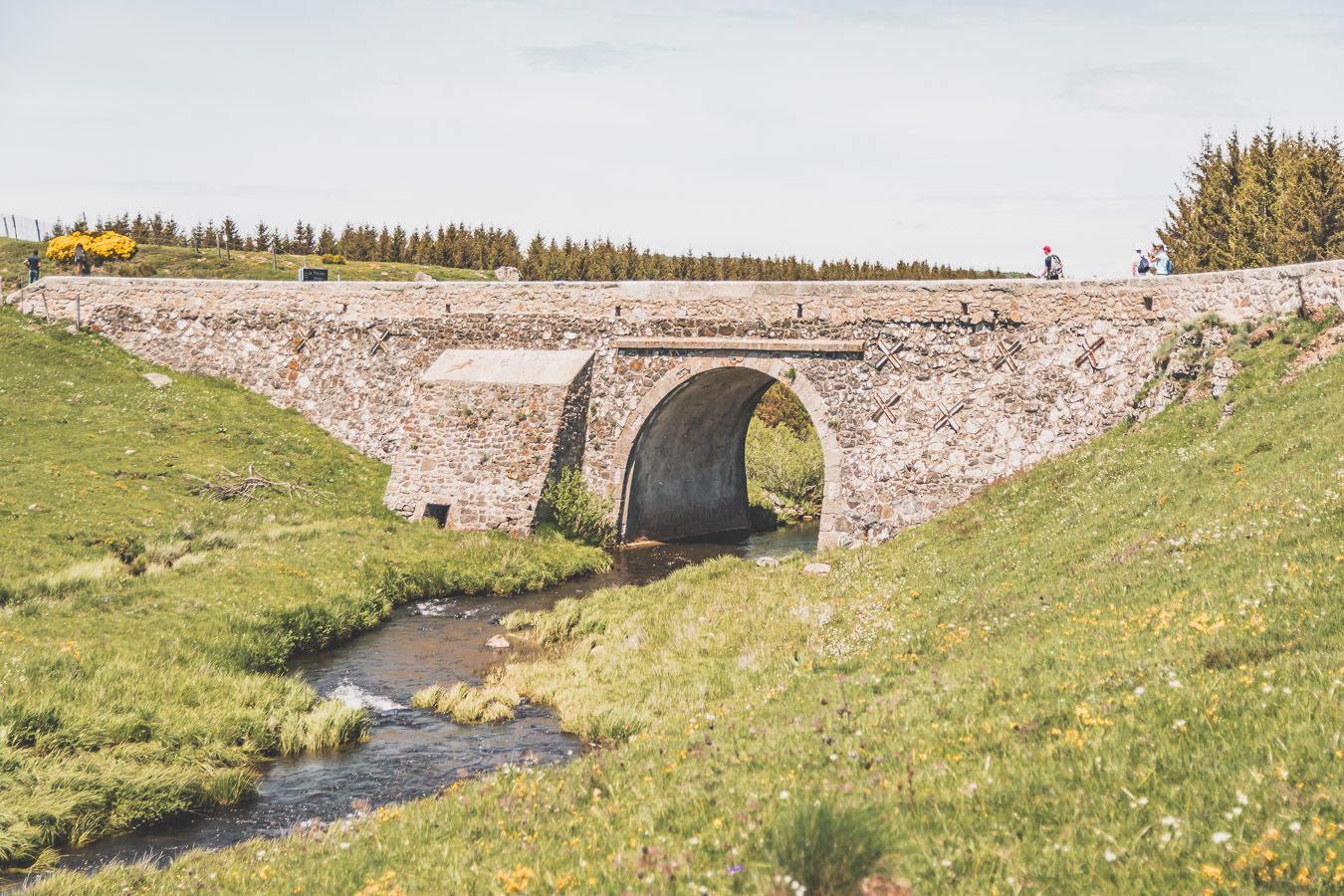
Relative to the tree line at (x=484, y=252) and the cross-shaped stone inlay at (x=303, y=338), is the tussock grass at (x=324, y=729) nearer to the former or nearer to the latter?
the cross-shaped stone inlay at (x=303, y=338)

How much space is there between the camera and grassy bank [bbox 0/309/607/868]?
14289 mm

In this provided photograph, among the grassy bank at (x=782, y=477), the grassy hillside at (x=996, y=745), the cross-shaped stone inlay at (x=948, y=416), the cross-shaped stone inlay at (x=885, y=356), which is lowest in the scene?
the grassy bank at (x=782, y=477)

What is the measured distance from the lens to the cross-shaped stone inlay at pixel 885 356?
29375mm

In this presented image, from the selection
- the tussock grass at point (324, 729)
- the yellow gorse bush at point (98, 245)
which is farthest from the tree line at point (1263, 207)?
the yellow gorse bush at point (98, 245)

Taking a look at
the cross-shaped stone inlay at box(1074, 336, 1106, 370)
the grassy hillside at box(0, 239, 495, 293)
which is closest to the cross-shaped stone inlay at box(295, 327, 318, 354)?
the grassy hillside at box(0, 239, 495, 293)

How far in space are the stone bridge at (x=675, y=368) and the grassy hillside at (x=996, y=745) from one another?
8762 mm

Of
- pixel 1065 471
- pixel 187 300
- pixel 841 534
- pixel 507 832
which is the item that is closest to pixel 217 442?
pixel 187 300

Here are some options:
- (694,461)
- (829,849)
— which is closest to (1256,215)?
(694,461)

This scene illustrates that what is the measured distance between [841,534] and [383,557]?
40.6ft

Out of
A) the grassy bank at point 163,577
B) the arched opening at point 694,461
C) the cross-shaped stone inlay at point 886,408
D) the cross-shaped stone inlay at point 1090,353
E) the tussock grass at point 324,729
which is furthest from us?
the arched opening at point 694,461

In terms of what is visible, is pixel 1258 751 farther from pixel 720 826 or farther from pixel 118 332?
pixel 118 332

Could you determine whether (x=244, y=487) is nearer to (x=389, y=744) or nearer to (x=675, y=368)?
(x=675, y=368)

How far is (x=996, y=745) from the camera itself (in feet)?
29.5

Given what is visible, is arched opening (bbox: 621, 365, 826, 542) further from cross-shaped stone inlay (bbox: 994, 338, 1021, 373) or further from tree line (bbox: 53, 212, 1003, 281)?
tree line (bbox: 53, 212, 1003, 281)
